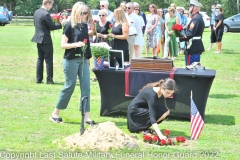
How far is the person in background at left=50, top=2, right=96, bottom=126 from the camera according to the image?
8359mm

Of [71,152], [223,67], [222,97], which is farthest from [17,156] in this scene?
[223,67]

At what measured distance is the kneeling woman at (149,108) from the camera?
7.84 metres

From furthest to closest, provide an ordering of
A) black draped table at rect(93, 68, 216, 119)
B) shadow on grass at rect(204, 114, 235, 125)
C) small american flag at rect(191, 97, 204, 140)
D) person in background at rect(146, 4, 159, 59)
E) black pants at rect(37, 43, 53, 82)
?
person in background at rect(146, 4, 159, 59) → black pants at rect(37, 43, 53, 82) → shadow on grass at rect(204, 114, 235, 125) → black draped table at rect(93, 68, 216, 119) → small american flag at rect(191, 97, 204, 140)

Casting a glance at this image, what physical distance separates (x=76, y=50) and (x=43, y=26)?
4.37m

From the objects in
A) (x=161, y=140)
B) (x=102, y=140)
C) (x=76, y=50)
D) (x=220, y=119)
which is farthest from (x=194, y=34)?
(x=102, y=140)

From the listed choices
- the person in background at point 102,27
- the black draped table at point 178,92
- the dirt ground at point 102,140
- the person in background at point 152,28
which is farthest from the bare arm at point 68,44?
the person in background at point 152,28

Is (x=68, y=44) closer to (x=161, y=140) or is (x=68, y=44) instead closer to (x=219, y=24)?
(x=161, y=140)

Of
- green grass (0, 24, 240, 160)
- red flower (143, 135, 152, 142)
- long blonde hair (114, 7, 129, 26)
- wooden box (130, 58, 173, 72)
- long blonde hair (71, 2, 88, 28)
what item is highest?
long blonde hair (71, 2, 88, 28)

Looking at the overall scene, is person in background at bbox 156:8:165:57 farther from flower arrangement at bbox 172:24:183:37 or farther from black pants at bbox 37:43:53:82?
flower arrangement at bbox 172:24:183:37

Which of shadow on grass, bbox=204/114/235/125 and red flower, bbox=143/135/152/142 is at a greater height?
red flower, bbox=143/135/152/142

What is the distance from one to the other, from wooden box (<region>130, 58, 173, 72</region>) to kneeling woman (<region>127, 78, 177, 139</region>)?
2.72 ft

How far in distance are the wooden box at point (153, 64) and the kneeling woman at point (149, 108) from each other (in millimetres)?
829

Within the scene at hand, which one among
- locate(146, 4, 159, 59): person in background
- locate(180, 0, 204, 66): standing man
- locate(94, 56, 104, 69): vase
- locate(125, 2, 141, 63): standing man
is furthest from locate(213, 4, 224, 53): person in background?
locate(94, 56, 104, 69): vase

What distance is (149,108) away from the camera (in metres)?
7.98
